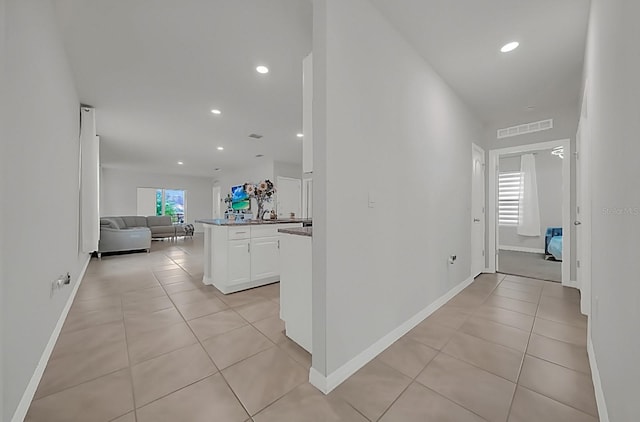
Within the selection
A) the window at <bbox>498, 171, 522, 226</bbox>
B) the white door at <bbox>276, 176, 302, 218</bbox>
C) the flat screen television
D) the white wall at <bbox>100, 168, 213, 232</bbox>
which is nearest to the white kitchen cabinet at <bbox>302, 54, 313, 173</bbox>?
the white door at <bbox>276, 176, 302, 218</bbox>

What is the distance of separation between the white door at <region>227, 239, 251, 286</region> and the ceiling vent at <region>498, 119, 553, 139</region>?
447 cm

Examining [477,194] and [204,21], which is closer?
[204,21]

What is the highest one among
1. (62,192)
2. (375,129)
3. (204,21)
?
(204,21)

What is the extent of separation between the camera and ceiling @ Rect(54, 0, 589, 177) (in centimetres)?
189

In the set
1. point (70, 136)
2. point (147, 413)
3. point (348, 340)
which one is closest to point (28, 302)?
point (147, 413)

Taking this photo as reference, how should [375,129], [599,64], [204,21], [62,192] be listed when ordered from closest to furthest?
[599,64]
[375,129]
[204,21]
[62,192]

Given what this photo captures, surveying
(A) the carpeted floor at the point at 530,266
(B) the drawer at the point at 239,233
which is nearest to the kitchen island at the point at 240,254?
(B) the drawer at the point at 239,233

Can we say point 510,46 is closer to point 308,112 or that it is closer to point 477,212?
point 308,112

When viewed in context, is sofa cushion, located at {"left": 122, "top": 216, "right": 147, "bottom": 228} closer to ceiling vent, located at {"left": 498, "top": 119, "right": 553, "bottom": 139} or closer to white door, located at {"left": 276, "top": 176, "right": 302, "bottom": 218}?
white door, located at {"left": 276, "top": 176, "right": 302, "bottom": 218}

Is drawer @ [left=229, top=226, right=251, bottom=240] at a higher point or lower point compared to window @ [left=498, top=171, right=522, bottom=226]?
lower

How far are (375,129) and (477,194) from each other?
2.91 metres

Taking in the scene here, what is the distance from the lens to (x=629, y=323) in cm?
87

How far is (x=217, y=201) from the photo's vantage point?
37.2 feet

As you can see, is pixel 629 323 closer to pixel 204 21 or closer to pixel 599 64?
pixel 599 64
